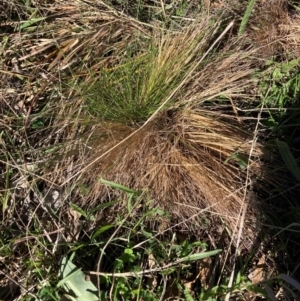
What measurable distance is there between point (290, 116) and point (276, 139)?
0.11 meters

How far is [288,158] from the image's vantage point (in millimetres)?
1760

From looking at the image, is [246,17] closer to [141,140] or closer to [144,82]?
[144,82]

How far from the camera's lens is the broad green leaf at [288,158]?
1751 millimetres

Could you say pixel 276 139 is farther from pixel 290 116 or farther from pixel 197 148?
pixel 197 148

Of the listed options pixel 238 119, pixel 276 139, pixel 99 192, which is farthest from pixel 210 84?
pixel 99 192

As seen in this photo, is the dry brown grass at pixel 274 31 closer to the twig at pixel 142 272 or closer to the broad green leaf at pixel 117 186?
the broad green leaf at pixel 117 186

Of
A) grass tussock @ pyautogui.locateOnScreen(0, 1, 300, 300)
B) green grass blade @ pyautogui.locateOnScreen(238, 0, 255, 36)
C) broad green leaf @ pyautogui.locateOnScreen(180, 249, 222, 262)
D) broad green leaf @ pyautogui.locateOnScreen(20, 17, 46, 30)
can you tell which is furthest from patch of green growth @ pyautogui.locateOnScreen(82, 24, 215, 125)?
broad green leaf @ pyautogui.locateOnScreen(180, 249, 222, 262)

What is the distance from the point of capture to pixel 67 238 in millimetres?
1722

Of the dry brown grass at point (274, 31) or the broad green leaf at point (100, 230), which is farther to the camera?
the dry brown grass at point (274, 31)

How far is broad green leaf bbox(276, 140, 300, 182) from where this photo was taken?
5.74ft

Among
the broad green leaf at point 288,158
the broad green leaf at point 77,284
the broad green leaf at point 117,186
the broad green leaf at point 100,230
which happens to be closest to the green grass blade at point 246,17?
the broad green leaf at point 288,158

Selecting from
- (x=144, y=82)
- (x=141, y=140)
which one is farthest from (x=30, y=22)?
(x=141, y=140)

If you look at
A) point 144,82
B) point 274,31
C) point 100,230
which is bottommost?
point 100,230

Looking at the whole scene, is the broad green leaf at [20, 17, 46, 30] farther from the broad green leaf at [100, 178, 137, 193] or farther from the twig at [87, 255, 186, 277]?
the twig at [87, 255, 186, 277]
